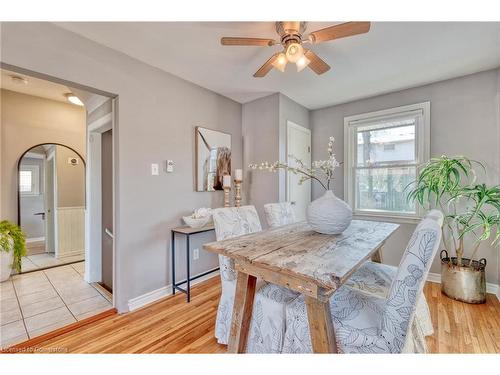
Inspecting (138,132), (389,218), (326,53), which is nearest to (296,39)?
(326,53)

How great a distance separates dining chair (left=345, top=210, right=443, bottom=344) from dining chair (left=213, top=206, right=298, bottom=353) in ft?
1.56

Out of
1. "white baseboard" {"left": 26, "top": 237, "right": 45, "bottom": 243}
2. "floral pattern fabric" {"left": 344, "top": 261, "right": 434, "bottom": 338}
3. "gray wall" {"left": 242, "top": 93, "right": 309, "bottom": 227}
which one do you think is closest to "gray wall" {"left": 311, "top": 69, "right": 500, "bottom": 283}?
"gray wall" {"left": 242, "top": 93, "right": 309, "bottom": 227}

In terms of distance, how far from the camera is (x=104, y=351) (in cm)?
150

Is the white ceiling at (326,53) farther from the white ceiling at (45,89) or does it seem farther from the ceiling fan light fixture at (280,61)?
the white ceiling at (45,89)

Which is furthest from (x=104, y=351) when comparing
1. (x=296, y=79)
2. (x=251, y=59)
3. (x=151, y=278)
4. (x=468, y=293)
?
(x=468, y=293)

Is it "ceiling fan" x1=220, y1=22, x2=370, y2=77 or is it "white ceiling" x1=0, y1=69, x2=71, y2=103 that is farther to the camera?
"white ceiling" x1=0, y1=69, x2=71, y2=103

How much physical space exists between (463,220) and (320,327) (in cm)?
217

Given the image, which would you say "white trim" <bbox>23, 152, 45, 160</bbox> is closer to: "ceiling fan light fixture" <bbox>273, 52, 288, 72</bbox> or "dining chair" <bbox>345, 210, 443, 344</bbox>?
"ceiling fan light fixture" <bbox>273, 52, 288, 72</bbox>

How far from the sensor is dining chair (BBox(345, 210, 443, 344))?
1.41 metres

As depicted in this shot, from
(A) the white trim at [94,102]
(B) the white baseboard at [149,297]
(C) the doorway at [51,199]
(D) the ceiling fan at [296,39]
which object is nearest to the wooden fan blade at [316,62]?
(D) the ceiling fan at [296,39]

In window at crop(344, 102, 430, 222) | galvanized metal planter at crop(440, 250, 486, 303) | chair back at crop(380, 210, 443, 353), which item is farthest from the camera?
window at crop(344, 102, 430, 222)

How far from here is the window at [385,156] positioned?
9.05 ft

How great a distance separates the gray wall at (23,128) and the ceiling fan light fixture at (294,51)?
3.56 meters
